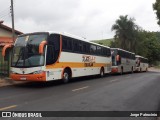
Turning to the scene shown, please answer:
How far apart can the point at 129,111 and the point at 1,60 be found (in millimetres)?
14559

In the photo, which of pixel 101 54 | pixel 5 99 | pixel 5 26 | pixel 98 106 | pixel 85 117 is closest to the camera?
pixel 85 117

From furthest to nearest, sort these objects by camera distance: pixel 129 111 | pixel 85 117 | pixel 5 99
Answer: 1. pixel 5 99
2. pixel 129 111
3. pixel 85 117

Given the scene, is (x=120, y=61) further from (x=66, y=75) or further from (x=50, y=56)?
(x=50, y=56)

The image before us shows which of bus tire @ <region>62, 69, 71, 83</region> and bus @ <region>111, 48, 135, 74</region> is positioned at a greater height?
bus @ <region>111, 48, 135, 74</region>

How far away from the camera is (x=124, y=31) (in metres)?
68.4

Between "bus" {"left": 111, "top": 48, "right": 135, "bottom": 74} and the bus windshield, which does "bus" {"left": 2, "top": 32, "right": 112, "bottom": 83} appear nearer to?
the bus windshield

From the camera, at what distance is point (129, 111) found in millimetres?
9906

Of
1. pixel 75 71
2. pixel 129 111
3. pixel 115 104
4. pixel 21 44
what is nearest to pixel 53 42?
pixel 21 44

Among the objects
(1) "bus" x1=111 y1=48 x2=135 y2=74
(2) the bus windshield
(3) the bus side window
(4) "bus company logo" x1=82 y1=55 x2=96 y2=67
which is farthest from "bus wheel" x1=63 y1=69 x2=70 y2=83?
(1) "bus" x1=111 y1=48 x2=135 y2=74

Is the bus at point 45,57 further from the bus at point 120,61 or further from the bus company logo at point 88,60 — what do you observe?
the bus at point 120,61

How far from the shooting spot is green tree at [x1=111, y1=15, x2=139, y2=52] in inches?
2694

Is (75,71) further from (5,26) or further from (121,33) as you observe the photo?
(121,33)

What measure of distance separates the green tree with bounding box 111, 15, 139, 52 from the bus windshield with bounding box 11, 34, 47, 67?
52269 mm

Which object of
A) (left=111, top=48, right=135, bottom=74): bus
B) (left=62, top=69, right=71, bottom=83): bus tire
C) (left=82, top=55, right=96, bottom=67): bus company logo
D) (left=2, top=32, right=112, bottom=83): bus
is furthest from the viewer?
(left=111, top=48, right=135, bottom=74): bus
